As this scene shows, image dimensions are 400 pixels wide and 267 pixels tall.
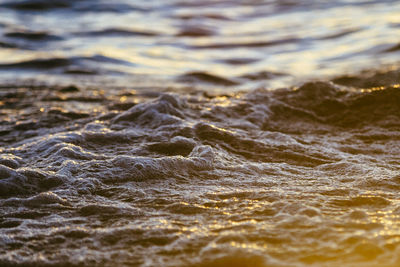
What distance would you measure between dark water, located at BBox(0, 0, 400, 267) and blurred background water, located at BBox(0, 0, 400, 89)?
0.08m

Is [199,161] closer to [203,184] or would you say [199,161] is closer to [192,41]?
[203,184]

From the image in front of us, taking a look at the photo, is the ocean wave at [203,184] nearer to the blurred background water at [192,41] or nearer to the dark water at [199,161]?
the dark water at [199,161]

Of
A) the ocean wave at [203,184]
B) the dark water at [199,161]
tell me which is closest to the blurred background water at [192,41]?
the dark water at [199,161]

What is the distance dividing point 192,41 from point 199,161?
25.4 ft

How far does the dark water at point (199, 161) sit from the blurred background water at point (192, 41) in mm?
→ 79

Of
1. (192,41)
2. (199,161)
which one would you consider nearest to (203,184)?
(199,161)

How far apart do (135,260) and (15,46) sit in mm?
8298

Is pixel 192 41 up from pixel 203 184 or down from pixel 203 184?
up

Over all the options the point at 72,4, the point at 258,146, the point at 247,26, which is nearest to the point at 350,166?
the point at 258,146

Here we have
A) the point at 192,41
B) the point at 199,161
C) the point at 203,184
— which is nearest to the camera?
the point at 203,184

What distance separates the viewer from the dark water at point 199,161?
2084 millimetres

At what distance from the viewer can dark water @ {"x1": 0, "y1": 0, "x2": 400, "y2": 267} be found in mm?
2084

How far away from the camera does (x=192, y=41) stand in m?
10.5

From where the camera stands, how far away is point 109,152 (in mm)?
3426
